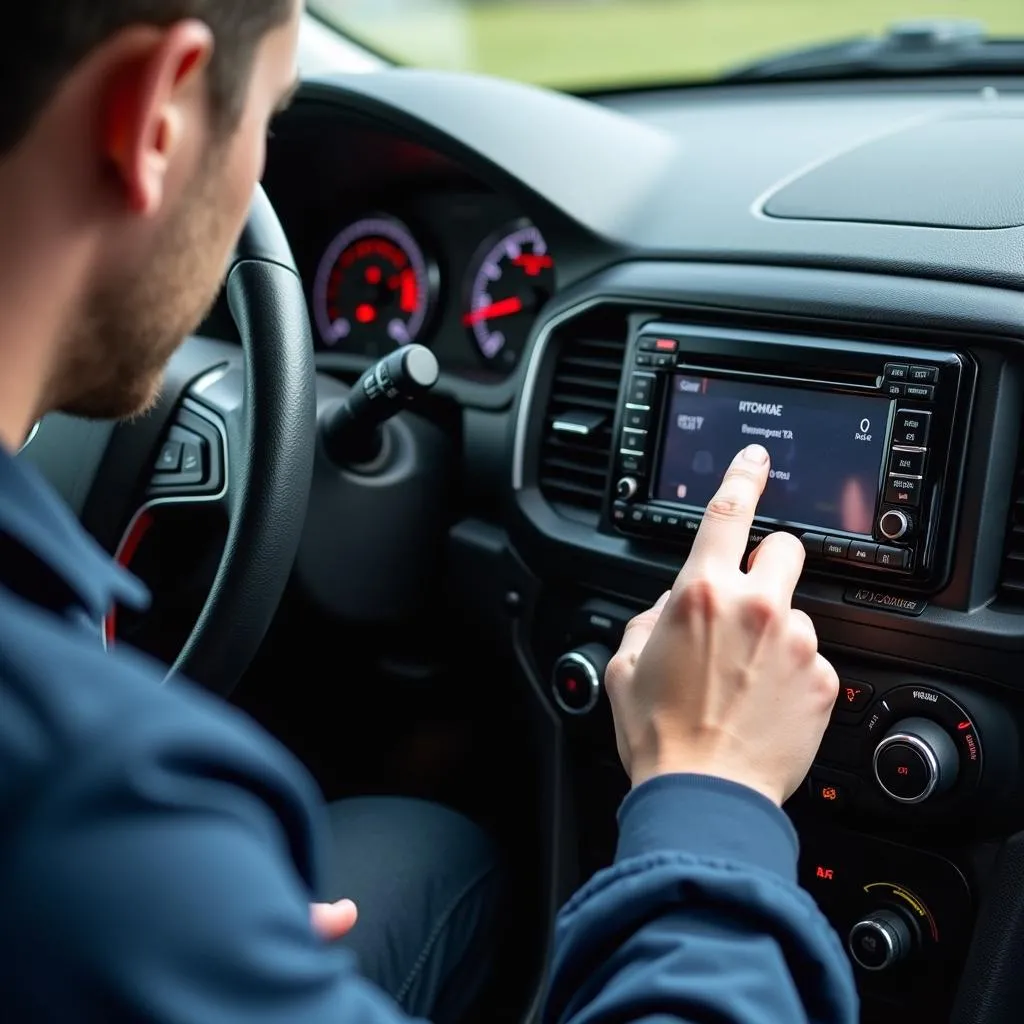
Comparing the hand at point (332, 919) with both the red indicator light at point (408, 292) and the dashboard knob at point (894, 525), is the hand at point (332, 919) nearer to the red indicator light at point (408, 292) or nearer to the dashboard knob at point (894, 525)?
the dashboard knob at point (894, 525)

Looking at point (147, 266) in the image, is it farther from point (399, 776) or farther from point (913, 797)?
point (399, 776)

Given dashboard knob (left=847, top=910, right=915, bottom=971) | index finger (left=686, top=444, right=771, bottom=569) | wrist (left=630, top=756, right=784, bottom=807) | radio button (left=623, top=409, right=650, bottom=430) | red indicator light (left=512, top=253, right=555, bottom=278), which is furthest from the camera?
red indicator light (left=512, top=253, right=555, bottom=278)

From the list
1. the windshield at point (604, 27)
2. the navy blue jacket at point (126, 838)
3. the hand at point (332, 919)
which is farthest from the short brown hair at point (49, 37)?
the windshield at point (604, 27)

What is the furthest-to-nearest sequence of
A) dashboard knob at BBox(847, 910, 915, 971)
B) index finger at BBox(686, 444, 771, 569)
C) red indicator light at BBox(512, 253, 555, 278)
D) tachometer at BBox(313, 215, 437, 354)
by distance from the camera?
1. tachometer at BBox(313, 215, 437, 354)
2. red indicator light at BBox(512, 253, 555, 278)
3. dashboard knob at BBox(847, 910, 915, 971)
4. index finger at BBox(686, 444, 771, 569)

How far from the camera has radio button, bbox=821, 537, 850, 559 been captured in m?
1.21

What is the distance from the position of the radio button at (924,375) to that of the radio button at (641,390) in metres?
0.28

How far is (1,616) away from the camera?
55cm

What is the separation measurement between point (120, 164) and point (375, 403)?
80 centimetres

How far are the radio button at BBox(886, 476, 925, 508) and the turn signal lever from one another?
0.47 meters

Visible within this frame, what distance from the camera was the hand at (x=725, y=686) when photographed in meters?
0.86

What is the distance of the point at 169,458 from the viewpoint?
137 centimetres

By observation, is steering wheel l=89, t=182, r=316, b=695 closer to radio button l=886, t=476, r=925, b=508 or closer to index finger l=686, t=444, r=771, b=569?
index finger l=686, t=444, r=771, b=569

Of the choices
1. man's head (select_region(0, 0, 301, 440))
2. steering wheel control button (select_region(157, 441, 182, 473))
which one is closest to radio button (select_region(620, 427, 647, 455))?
steering wheel control button (select_region(157, 441, 182, 473))

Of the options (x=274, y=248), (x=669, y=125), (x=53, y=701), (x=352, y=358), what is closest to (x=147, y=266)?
(x=53, y=701)
